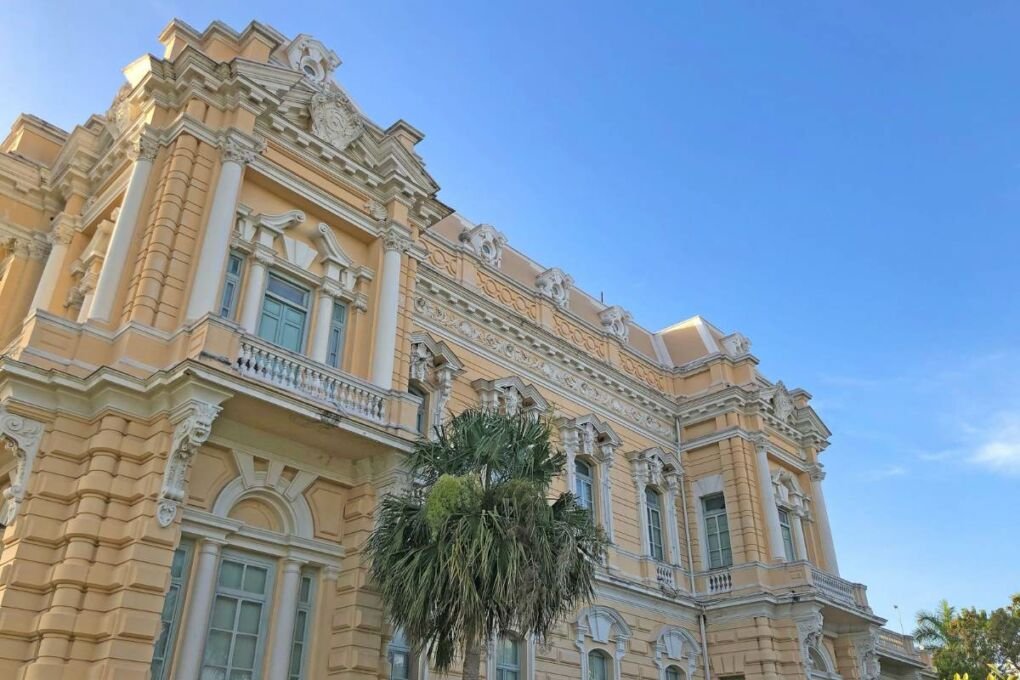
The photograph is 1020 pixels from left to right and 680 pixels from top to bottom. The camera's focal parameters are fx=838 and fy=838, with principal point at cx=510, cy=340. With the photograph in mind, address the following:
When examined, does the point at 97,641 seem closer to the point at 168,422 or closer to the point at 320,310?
the point at 168,422

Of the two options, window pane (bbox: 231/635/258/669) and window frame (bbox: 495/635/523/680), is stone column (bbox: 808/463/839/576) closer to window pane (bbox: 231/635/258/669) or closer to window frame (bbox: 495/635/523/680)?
window frame (bbox: 495/635/523/680)

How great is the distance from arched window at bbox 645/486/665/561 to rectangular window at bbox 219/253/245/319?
12.5m

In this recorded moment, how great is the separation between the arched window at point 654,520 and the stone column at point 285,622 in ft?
37.9

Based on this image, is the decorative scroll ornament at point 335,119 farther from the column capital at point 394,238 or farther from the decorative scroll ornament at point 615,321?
the decorative scroll ornament at point 615,321

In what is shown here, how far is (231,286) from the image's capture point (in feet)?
42.4

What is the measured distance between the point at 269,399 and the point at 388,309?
3.45m

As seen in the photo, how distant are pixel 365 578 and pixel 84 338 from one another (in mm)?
4951

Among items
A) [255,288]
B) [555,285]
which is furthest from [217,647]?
[555,285]

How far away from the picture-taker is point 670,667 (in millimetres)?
19766

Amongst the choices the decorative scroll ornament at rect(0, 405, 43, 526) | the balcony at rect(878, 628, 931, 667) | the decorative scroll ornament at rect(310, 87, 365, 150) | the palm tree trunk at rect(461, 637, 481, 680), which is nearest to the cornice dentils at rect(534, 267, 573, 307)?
the decorative scroll ornament at rect(310, 87, 365, 150)

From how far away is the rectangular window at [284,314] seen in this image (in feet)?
43.2

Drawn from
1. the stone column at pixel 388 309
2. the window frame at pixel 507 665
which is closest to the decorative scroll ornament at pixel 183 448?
the stone column at pixel 388 309

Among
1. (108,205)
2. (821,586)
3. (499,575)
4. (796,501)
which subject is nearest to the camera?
(499,575)

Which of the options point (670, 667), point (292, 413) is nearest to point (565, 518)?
point (292, 413)
